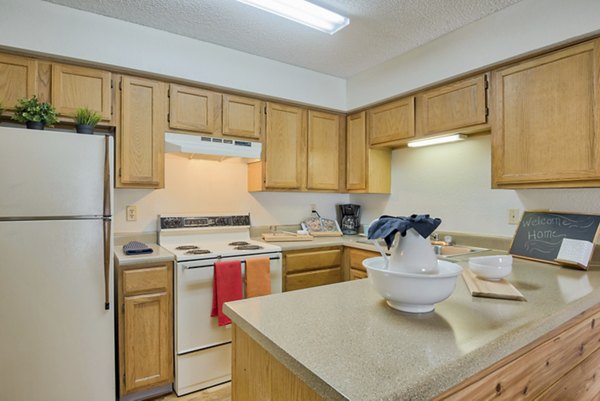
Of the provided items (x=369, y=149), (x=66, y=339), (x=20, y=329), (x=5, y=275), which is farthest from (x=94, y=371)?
(x=369, y=149)

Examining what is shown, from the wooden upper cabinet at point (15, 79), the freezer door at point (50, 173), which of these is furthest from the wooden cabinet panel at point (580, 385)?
the wooden upper cabinet at point (15, 79)

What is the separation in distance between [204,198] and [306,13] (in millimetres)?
1630

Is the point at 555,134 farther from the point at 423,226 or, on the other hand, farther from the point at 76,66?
the point at 76,66

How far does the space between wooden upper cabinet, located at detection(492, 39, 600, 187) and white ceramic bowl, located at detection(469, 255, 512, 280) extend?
32.7 inches

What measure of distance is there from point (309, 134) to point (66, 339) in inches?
91.7

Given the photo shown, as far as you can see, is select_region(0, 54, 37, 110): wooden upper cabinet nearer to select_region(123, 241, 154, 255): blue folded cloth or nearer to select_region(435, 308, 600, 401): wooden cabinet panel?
select_region(123, 241, 154, 255): blue folded cloth

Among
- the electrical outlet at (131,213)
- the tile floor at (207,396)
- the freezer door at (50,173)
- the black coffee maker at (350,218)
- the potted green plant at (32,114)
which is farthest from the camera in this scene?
the black coffee maker at (350,218)

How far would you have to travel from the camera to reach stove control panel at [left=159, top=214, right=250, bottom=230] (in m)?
2.58

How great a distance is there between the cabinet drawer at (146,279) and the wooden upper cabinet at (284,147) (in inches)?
44.5

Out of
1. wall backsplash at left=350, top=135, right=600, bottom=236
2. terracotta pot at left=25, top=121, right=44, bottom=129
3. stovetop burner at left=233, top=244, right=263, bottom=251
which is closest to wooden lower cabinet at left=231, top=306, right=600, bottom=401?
wall backsplash at left=350, top=135, right=600, bottom=236

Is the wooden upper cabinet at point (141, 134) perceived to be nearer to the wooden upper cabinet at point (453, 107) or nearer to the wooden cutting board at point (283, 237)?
the wooden cutting board at point (283, 237)

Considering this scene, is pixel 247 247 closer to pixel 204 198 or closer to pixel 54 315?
pixel 204 198

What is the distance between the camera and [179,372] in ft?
6.93

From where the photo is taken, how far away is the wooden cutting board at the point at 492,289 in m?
1.17
